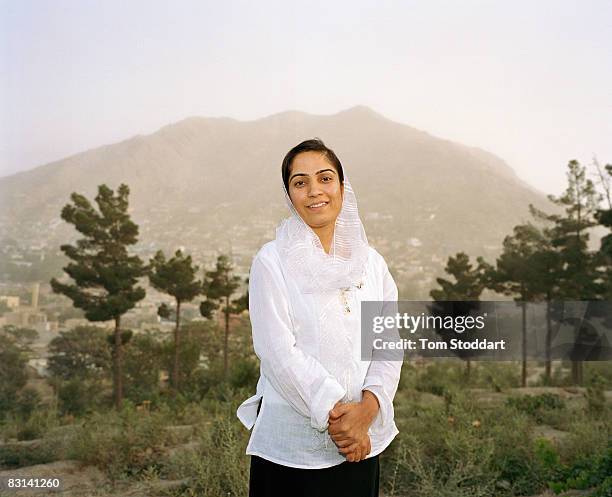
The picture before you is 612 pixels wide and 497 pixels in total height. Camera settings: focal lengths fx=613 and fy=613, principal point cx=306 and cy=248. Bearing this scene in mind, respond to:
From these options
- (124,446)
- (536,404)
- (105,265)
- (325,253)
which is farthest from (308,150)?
(105,265)

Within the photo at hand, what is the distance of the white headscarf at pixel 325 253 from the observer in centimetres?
131

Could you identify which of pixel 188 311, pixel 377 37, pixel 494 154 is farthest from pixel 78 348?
pixel 494 154

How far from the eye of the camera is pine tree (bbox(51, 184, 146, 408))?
4891 millimetres

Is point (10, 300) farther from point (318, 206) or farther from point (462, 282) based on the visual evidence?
point (318, 206)

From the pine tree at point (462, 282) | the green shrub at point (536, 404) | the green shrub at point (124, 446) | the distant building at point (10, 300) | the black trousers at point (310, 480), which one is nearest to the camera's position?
the black trousers at point (310, 480)

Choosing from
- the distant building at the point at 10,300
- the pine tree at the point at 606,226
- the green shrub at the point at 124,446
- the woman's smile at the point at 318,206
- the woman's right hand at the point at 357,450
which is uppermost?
the pine tree at the point at 606,226

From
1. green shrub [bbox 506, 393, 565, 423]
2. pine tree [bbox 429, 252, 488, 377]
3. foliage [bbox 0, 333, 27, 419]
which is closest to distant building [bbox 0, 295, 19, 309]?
foliage [bbox 0, 333, 27, 419]

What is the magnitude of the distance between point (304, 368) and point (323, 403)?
0.26ft

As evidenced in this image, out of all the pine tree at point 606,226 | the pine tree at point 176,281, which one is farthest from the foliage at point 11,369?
the pine tree at point 606,226

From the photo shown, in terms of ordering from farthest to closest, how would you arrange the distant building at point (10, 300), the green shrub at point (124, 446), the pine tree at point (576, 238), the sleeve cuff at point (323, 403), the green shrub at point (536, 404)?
the pine tree at point (576, 238), the distant building at point (10, 300), the green shrub at point (536, 404), the green shrub at point (124, 446), the sleeve cuff at point (323, 403)

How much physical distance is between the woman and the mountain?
3828 millimetres

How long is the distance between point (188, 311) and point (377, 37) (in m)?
2.74

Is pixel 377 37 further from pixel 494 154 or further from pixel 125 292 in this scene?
pixel 125 292

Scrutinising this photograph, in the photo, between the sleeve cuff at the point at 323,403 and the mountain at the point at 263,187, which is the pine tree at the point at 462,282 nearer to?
the mountain at the point at 263,187
